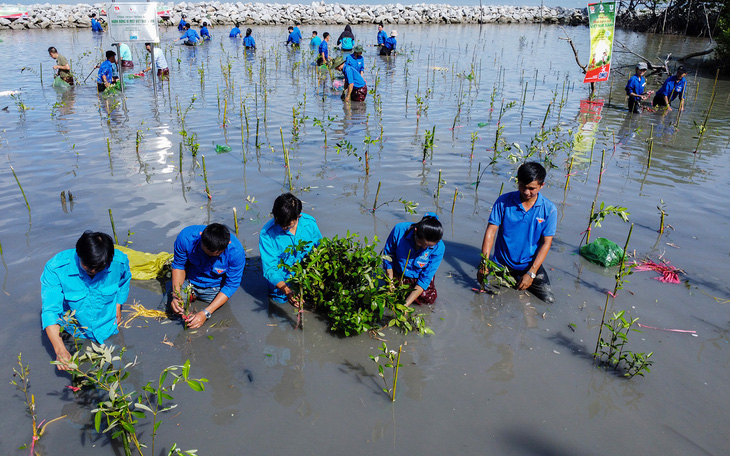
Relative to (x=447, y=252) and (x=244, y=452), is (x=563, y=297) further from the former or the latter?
(x=244, y=452)

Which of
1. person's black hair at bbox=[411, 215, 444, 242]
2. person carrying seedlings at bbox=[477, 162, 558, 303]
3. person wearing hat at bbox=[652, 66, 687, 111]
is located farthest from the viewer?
person wearing hat at bbox=[652, 66, 687, 111]

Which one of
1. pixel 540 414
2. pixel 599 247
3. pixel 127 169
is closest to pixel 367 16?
pixel 127 169

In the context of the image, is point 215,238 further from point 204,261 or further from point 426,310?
point 426,310

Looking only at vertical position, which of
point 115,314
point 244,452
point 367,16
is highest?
point 367,16

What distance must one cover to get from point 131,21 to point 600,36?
1028 cm

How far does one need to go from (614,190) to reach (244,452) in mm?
6319

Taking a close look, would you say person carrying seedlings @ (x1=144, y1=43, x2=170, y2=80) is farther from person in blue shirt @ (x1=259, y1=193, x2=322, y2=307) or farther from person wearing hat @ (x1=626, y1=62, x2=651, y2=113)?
person wearing hat @ (x1=626, y1=62, x2=651, y2=113)

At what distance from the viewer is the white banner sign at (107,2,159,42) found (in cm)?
960

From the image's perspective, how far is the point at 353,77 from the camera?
38.3 ft

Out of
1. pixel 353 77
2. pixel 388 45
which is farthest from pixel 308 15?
pixel 353 77

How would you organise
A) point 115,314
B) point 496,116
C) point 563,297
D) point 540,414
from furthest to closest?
point 496,116 < point 563,297 < point 115,314 < point 540,414

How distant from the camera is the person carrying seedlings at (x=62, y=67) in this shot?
1209 cm

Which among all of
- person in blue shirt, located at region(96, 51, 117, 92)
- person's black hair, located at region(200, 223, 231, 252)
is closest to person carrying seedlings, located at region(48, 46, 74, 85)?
person in blue shirt, located at region(96, 51, 117, 92)

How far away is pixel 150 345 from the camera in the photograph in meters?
4.01
